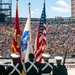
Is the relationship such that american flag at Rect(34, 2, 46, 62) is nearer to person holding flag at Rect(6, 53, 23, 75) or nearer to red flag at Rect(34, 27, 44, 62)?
red flag at Rect(34, 27, 44, 62)

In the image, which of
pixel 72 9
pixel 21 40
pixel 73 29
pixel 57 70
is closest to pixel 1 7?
pixel 73 29

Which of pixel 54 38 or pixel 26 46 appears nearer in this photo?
pixel 26 46

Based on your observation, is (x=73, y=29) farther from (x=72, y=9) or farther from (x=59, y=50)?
(x=72, y=9)

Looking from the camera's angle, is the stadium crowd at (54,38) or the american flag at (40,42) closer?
the american flag at (40,42)

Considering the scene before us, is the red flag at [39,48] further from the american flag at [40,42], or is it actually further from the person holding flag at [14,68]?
the person holding flag at [14,68]

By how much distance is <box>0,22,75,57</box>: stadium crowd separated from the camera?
36531 millimetres

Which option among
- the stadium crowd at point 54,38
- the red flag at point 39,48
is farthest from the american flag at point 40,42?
the stadium crowd at point 54,38

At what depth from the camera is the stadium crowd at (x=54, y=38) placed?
3653cm

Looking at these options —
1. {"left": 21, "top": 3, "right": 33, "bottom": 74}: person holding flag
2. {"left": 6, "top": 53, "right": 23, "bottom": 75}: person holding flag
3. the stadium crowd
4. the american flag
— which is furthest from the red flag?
the stadium crowd

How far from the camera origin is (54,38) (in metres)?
41.3

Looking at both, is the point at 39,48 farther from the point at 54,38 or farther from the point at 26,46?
the point at 54,38

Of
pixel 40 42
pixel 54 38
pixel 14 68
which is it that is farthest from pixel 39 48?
pixel 54 38

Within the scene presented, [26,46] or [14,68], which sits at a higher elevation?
[26,46]

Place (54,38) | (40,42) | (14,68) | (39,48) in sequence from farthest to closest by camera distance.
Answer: (54,38), (40,42), (39,48), (14,68)
